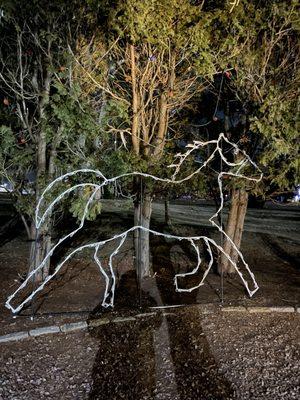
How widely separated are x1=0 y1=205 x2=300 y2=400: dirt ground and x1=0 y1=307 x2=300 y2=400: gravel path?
13mm

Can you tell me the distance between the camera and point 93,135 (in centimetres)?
930

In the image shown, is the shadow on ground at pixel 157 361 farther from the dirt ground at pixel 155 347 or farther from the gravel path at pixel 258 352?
the gravel path at pixel 258 352

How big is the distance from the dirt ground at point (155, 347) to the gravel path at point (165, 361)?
0.01 meters

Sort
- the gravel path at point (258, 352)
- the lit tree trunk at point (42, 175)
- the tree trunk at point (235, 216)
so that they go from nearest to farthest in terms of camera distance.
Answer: the gravel path at point (258, 352) → the lit tree trunk at point (42, 175) → the tree trunk at point (235, 216)

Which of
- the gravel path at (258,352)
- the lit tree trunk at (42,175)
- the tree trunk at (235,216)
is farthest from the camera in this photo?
the tree trunk at (235,216)

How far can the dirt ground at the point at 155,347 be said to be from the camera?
5.32 m

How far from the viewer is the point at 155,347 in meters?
6.48

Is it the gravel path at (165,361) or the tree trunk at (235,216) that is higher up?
the tree trunk at (235,216)

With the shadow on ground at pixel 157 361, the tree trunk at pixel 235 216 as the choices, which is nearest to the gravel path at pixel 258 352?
the shadow on ground at pixel 157 361

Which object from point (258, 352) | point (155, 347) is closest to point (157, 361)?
point (155, 347)

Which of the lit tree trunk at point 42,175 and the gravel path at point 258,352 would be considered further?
the lit tree trunk at point 42,175

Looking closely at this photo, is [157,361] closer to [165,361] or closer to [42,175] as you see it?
[165,361]

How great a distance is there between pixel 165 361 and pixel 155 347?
0.49 metres

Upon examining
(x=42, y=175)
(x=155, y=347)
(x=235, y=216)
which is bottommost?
(x=155, y=347)
